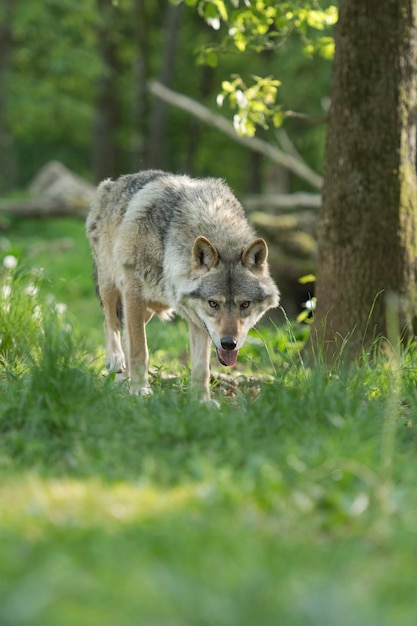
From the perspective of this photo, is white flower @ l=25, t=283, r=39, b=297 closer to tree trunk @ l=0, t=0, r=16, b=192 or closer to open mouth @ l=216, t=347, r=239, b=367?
open mouth @ l=216, t=347, r=239, b=367

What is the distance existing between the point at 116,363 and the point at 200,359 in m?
1.46

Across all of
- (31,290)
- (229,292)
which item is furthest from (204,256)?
(31,290)

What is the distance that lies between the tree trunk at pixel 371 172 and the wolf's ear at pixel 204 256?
1.22 meters

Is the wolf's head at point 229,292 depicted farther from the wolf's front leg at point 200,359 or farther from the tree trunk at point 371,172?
the tree trunk at point 371,172

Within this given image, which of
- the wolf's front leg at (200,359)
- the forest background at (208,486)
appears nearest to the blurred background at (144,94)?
the wolf's front leg at (200,359)

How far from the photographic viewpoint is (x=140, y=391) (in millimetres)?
6012

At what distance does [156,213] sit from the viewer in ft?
22.2

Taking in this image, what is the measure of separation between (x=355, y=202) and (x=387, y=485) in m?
3.77

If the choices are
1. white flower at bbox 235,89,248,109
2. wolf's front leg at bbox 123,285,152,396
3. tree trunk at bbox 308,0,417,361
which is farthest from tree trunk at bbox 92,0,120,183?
wolf's front leg at bbox 123,285,152,396

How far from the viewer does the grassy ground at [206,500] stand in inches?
106

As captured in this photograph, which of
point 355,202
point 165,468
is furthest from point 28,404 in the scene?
point 355,202

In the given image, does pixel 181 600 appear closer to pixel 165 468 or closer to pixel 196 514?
pixel 196 514

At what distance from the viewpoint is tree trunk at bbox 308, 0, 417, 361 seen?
22.7 ft

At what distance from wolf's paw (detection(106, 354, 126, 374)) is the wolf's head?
4.63 feet
